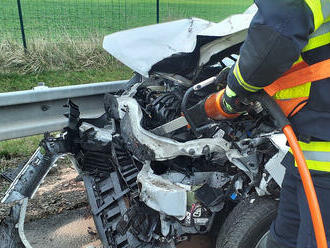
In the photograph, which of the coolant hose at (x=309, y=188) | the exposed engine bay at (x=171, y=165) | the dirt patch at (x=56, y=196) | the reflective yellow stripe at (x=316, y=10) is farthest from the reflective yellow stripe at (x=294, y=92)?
the dirt patch at (x=56, y=196)

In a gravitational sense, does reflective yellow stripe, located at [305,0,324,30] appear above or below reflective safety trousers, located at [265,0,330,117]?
above

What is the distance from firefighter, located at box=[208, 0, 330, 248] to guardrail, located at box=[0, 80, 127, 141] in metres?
1.92

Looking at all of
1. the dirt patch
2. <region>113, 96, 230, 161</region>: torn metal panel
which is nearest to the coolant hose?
<region>113, 96, 230, 161</region>: torn metal panel

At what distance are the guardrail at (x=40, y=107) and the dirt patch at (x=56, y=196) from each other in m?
0.54

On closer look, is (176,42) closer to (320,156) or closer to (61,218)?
(320,156)

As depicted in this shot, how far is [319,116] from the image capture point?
151cm

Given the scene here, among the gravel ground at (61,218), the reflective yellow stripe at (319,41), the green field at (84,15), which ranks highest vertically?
the reflective yellow stripe at (319,41)

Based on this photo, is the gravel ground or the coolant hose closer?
the coolant hose

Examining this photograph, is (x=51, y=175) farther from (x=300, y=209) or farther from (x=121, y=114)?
(x=300, y=209)

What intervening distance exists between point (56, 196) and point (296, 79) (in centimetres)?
250

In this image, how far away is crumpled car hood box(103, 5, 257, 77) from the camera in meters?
2.29

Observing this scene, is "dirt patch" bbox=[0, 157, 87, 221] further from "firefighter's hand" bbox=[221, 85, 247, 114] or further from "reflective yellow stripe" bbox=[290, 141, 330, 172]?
"reflective yellow stripe" bbox=[290, 141, 330, 172]

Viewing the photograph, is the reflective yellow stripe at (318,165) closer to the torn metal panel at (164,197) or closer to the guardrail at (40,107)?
the torn metal panel at (164,197)

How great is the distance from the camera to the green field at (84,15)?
24.8ft
